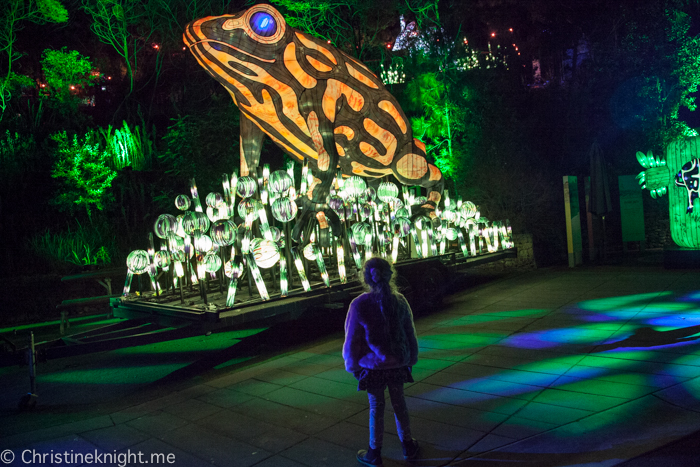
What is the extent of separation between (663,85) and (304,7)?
1127 centimetres

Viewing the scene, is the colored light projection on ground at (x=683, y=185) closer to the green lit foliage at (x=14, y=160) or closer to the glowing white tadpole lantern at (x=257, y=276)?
the glowing white tadpole lantern at (x=257, y=276)

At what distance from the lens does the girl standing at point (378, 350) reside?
3.25 m

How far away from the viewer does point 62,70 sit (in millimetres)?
14828

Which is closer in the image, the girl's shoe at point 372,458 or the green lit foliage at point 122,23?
the girl's shoe at point 372,458

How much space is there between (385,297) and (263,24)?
4.93 meters

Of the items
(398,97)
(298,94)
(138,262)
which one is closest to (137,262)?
(138,262)

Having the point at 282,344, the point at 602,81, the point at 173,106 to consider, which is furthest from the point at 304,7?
the point at 282,344

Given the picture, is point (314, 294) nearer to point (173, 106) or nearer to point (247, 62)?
point (247, 62)

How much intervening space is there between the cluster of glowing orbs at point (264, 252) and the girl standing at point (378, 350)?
2727mm

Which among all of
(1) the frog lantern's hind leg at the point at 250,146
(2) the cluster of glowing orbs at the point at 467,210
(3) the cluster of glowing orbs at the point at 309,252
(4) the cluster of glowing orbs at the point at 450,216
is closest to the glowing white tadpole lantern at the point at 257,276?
(3) the cluster of glowing orbs at the point at 309,252

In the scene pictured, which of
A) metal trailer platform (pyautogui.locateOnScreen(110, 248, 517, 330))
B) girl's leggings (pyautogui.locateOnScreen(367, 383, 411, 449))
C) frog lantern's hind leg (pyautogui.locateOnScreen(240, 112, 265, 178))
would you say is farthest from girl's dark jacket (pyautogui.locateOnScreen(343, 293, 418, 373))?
frog lantern's hind leg (pyautogui.locateOnScreen(240, 112, 265, 178))

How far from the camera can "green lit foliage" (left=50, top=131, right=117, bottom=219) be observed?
39.6 feet

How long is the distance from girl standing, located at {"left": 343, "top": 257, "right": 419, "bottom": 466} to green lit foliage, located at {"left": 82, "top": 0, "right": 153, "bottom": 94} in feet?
51.6

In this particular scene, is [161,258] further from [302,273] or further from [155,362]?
[302,273]
